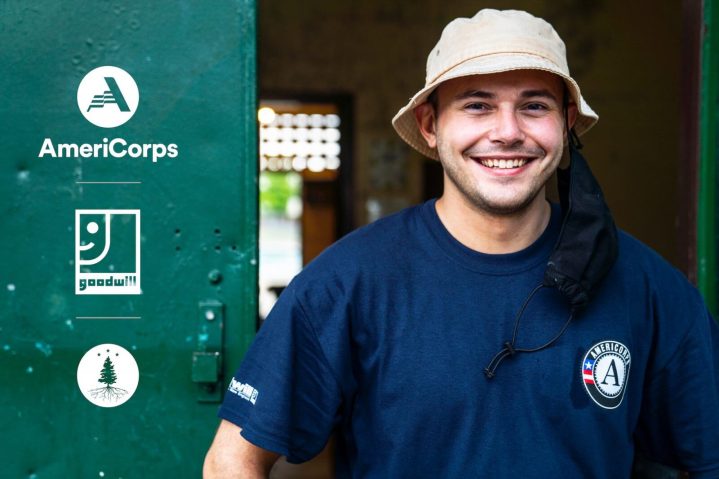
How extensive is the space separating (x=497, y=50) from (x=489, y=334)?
0.59 m

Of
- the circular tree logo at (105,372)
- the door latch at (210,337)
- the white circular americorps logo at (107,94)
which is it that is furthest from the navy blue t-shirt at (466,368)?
the white circular americorps logo at (107,94)

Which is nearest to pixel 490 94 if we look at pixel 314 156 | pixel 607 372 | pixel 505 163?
pixel 505 163

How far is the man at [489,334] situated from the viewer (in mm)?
1625

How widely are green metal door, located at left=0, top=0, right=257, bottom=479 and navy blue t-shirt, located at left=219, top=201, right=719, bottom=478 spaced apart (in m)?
0.38

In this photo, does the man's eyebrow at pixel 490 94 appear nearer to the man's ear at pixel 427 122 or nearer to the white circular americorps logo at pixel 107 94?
the man's ear at pixel 427 122

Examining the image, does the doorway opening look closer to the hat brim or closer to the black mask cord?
the hat brim

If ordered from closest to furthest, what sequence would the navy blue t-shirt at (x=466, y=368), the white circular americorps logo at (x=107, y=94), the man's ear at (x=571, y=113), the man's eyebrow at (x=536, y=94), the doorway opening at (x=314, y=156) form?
1. the navy blue t-shirt at (x=466, y=368)
2. the man's eyebrow at (x=536, y=94)
3. the man's ear at (x=571, y=113)
4. the white circular americorps logo at (x=107, y=94)
5. the doorway opening at (x=314, y=156)

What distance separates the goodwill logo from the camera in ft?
6.66

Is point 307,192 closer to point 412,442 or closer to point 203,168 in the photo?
point 203,168

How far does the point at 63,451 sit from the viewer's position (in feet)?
6.69

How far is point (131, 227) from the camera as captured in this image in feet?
6.68

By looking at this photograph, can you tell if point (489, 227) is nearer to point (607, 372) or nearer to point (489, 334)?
point (489, 334)

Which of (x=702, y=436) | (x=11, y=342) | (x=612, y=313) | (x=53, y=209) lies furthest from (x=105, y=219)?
(x=702, y=436)

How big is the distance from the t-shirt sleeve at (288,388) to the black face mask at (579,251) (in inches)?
13.9
